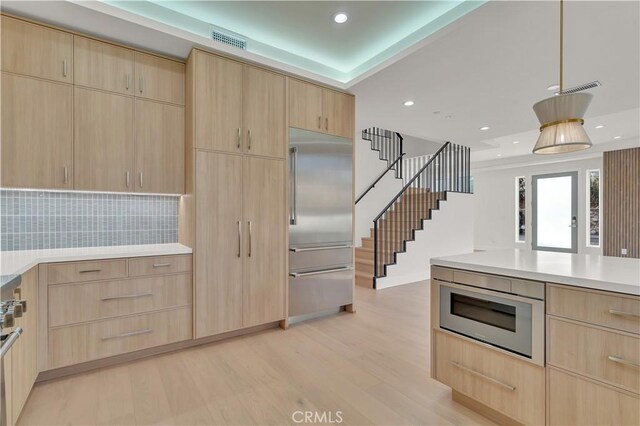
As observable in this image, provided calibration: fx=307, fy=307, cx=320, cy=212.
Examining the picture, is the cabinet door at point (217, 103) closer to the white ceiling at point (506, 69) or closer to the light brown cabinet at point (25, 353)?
the white ceiling at point (506, 69)

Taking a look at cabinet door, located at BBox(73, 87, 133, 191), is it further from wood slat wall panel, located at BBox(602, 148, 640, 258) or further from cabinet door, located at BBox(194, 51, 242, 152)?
wood slat wall panel, located at BBox(602, 148, 640, 258)

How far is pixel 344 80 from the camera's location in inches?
150

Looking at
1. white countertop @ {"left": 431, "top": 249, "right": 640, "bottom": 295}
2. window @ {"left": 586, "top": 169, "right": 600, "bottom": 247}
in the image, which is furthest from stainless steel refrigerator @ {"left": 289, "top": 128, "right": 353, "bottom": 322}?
window @ {"left": 586, "top": 169, "right": 600, "bottom": 247}

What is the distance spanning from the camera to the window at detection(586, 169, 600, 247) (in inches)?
295

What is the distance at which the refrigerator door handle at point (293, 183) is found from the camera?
3.33 metres

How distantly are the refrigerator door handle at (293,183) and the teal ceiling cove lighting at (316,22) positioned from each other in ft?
3.43

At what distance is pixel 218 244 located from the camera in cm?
291

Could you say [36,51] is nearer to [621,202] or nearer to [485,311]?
[485,311]

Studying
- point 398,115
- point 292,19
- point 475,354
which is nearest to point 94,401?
point 475,354

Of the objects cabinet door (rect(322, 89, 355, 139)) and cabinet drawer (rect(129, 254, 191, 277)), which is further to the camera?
cabinet door (rect(322, 89, 355, 139))

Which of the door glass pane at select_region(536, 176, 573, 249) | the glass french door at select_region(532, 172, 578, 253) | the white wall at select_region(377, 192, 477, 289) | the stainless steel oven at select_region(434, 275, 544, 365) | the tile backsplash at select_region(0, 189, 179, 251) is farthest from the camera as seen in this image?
the door glass pane at select_region(536, 176, 573, 249)

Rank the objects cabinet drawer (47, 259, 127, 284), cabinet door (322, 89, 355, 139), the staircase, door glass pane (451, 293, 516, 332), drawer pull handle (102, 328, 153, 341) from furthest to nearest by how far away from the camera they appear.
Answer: the staircase → cabinet door (322, 89, 355, 139) → drawer pull handle (102, 328, 153, 341) → cabinet drawer (47, 259, 127, 284) → door glass pane (451, 293, 516, 332)

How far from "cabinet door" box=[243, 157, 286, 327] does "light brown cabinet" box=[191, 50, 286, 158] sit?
0.68 ft

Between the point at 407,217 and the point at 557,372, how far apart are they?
17.0 feet
